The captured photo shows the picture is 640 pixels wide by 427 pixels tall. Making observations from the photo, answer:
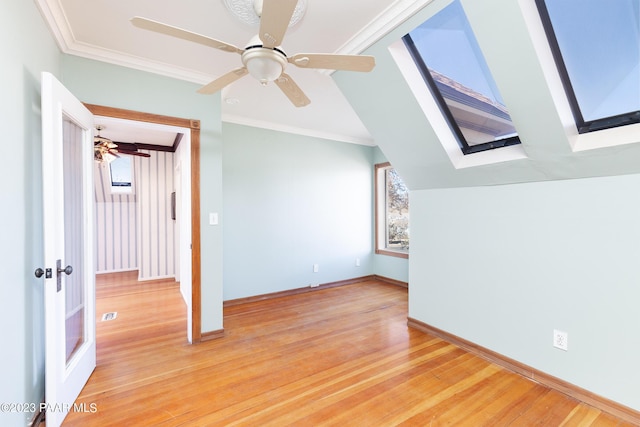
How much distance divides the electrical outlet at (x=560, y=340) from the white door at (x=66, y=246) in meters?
3.17

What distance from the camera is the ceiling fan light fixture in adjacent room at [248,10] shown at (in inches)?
68.4

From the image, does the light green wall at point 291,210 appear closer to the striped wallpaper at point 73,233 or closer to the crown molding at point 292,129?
the crown molding at point 292,129

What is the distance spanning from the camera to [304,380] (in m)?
2.16

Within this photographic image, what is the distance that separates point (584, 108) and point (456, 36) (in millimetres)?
910

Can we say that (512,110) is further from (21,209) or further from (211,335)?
(211,335)

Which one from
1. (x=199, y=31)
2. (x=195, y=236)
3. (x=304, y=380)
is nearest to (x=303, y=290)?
(x=195, y=236)

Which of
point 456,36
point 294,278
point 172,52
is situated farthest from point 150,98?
point 294,278

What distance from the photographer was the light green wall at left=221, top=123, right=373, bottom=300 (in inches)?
154

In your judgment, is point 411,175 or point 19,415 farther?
point 411,175

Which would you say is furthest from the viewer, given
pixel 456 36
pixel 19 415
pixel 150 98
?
pixel 150 98

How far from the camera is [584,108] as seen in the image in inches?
71.8

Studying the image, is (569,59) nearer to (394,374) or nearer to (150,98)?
(394,374)

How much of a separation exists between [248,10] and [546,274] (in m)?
2.75

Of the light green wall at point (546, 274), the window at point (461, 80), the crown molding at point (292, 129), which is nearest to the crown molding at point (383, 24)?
the window at point (461, 80)
